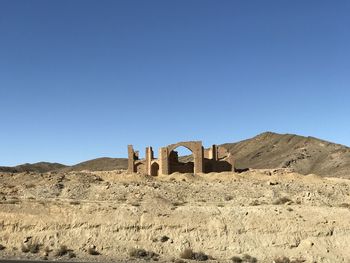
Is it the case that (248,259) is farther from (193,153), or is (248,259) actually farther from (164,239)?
(193,153)

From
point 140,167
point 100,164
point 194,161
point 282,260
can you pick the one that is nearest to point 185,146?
point 194,161

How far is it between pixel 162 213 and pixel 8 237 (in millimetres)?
7227

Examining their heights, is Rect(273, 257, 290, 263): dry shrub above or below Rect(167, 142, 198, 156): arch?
below

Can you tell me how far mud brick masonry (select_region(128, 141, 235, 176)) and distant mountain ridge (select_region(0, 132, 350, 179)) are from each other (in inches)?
931

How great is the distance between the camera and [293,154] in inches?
4215

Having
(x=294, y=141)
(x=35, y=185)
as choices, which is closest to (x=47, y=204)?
(x=35, y=185)

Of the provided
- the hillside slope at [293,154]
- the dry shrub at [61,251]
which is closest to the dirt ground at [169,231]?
the dry shrub at [61,251]

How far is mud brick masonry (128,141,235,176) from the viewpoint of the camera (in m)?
55.8

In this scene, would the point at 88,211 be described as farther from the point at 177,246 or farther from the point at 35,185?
the point at 35,185

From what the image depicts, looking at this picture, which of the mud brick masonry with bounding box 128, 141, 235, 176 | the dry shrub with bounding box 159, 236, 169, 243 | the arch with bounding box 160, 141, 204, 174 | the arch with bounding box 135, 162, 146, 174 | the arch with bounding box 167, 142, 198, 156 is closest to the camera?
the dry shrub with bounding box 159, 236, 169, 243

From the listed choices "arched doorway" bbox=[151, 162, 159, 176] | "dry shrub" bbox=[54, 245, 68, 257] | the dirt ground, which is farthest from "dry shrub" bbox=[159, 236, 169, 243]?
"arched doorway" bbox=[151, 162, 159, 176]

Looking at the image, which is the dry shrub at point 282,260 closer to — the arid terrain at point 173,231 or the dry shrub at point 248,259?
the arid terrain at point 173,231

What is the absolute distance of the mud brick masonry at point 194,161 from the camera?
55.8m

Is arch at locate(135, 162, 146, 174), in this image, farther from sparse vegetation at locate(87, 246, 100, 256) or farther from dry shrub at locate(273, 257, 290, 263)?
dry shrub at locate(273, 257, 290, 263)
